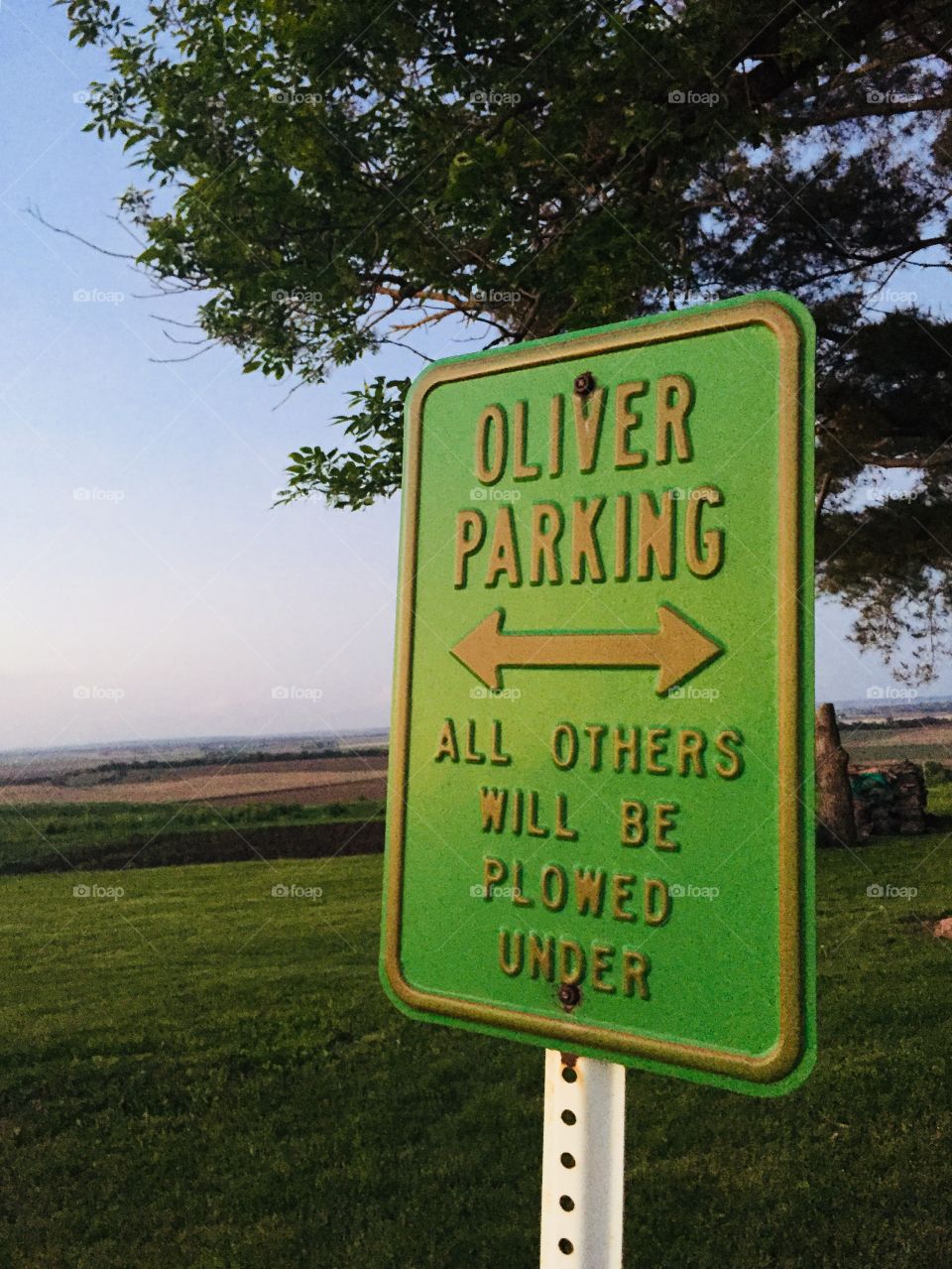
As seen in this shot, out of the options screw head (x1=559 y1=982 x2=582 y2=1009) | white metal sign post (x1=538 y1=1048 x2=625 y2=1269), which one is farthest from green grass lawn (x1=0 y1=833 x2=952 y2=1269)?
screw head (x1=559 y1=982 x2=582 y2=1009)

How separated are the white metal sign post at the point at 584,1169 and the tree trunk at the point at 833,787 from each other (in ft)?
45.8

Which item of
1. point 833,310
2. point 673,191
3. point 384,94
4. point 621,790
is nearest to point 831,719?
point 833,310

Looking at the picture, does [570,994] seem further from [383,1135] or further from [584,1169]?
[383,1135]

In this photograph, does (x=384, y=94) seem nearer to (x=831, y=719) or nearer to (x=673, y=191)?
(x=673, y=191)

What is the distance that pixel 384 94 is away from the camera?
25.8ft

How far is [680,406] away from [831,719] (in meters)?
14.6

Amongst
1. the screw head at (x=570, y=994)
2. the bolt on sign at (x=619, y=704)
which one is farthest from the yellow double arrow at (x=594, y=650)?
the screw head at (x=570, y=994)

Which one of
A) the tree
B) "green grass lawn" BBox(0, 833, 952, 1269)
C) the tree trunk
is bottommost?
"green grass lawn" BBox(0, 833, 952, 1269)

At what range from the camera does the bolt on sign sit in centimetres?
194

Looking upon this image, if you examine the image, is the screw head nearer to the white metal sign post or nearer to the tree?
the white metal sign post

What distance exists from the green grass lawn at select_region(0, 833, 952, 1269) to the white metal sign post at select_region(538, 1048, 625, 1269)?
10.9 feet

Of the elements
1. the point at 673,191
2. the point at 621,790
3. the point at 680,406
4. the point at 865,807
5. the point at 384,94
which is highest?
the point at 384,94

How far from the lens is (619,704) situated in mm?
2090

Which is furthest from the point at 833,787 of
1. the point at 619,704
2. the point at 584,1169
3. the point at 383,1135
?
the point at 619,704
